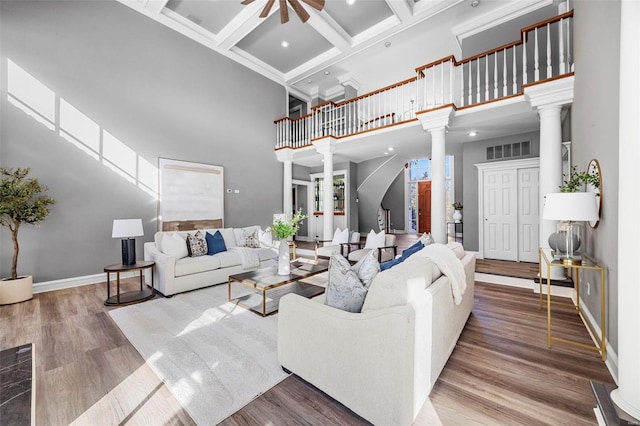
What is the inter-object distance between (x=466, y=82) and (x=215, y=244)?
6098 millimetres

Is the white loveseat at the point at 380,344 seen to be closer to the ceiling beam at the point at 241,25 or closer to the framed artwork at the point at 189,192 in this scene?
the framed artwork at the point at 189,192

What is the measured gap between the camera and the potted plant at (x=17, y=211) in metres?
3.30

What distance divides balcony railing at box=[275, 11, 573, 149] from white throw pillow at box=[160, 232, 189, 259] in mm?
4109

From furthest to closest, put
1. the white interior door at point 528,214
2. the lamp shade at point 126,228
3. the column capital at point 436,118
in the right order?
the white interior door at point 528,214 < the column capital at point 436,118 < the lamp shade at point 126,228

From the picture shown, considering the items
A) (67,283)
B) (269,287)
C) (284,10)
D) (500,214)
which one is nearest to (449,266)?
(269,287)

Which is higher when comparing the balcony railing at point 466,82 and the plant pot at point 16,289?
the balcony railing at point 466,82

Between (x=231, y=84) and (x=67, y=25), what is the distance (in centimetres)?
294

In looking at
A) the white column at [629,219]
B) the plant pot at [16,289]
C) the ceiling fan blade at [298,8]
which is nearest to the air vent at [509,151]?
the ceiling fan blade at [298,8]

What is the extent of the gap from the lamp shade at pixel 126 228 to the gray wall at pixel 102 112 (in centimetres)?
145

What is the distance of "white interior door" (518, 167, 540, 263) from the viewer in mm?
5184

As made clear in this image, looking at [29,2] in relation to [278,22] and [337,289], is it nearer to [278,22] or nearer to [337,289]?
[278,22]

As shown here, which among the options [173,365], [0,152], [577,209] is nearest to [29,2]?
[0,152]

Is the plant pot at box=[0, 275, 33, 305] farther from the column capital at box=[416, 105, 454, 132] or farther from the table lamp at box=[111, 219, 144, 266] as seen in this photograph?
the column capital at box=[416, 105, 454, 132]

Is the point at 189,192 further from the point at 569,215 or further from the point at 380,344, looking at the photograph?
the point at 569,215
